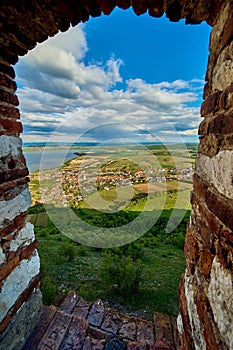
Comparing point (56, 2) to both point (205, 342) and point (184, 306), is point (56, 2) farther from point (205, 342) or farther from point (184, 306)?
point (184, 306)

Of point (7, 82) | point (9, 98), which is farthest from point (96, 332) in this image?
point (7, 82)

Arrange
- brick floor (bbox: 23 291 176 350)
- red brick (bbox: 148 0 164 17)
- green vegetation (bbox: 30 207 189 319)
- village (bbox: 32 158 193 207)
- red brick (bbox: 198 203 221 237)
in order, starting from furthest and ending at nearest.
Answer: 1. village (bbox: 32 158 193 207)
2. green vegetation (bbox: 30 207 189 319)
3. brick floor (bbox: 23 291 176 350)
4. red brick (bbox: 148 0 164 17)
5. red brick (bbox: 198 203 221 237)

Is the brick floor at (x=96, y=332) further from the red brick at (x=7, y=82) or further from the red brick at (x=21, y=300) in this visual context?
the red brick at (x=7, y=82)

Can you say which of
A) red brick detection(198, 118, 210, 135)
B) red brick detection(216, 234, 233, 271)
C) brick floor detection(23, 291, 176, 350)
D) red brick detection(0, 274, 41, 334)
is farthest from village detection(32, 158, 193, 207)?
red brick detection(216, 234, 233, 271)

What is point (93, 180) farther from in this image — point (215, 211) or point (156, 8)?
point (215, 211)

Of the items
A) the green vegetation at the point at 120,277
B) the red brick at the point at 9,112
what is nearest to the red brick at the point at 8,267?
the red brick at the point at 9,112

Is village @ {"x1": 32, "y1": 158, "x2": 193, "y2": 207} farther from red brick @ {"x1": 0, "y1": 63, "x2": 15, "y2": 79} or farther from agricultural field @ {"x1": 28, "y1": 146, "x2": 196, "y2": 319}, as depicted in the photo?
red brick @ {"x1": 0, "y1": 63, "x2": 15, "y2": 79}
